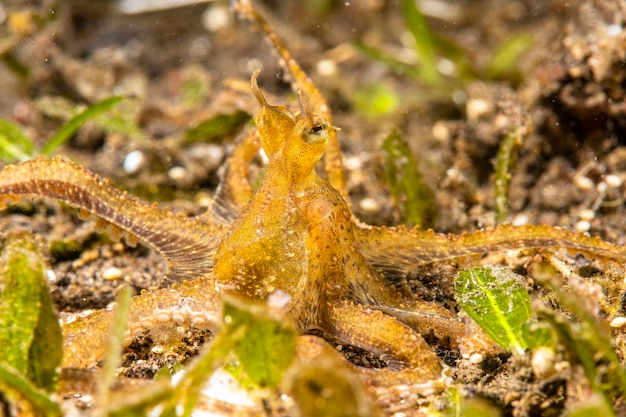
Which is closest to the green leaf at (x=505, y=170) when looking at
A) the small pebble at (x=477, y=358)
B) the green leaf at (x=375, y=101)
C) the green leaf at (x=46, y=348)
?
the small pebble at (x=477, y=358)

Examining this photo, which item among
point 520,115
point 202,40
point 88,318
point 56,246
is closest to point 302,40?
point 202,40

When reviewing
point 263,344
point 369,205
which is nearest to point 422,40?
point 369,205

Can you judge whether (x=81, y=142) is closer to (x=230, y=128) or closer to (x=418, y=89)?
(x=230, y=128)

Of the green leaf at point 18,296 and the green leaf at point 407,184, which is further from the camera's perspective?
the green leaf at point 407,184

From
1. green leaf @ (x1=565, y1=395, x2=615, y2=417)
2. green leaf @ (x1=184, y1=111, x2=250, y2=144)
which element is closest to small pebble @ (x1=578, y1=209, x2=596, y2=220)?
green leaf @ (x1=565, y1=395, x2=615, y2=417)

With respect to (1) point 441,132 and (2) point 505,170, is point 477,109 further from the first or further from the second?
(2) point 505,170

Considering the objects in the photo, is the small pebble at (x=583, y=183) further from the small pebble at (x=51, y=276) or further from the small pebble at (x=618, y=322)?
the small pebble at (x=51, y=276)

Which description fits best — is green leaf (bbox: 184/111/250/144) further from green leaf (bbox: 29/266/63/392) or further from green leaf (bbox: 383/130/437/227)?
green leaf (bbox: 29/266/63/392)
